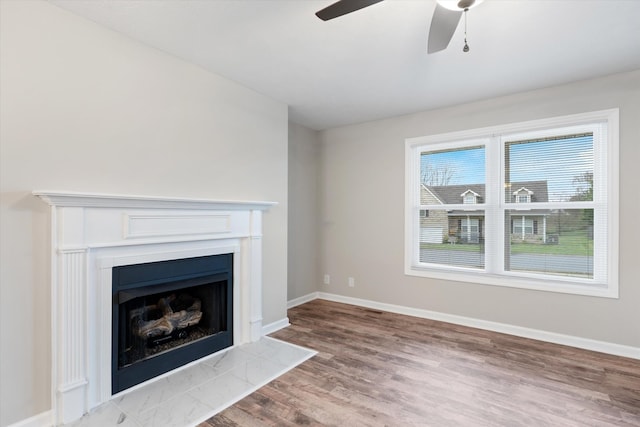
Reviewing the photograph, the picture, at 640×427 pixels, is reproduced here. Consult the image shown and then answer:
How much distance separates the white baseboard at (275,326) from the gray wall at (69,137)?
1.50 m

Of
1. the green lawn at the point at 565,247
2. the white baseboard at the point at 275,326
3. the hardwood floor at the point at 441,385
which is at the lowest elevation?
the hardwood floor at the point at 441,385

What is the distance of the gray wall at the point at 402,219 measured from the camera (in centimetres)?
285

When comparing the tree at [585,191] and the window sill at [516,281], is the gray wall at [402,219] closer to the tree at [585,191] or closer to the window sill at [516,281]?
the window sill at [516,281]

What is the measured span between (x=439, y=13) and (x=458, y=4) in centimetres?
12

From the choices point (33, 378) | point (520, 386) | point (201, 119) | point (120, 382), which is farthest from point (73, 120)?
point (520, 386)

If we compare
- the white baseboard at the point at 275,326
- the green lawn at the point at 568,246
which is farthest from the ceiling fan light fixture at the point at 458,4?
the white baseboard at the point at 275,326

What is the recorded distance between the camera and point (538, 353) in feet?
9.61

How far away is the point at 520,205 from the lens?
3408mm

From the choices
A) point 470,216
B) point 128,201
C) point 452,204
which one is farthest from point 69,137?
point 470,216

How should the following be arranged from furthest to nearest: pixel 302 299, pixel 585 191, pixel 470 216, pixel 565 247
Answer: pixel 302 299
pixel 470 216
pixel 565 247
pixel 585 191

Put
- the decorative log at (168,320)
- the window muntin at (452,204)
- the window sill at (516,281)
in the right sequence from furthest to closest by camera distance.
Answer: the window muntin at (452,204) < the window sill at (516,281) < the decorative log at (168,320)

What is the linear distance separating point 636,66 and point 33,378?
510cm

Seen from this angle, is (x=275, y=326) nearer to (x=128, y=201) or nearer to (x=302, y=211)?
(x=302, y=211)

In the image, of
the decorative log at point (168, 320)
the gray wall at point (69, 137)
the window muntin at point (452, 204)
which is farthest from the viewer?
the window muntin at point (452, 204)
